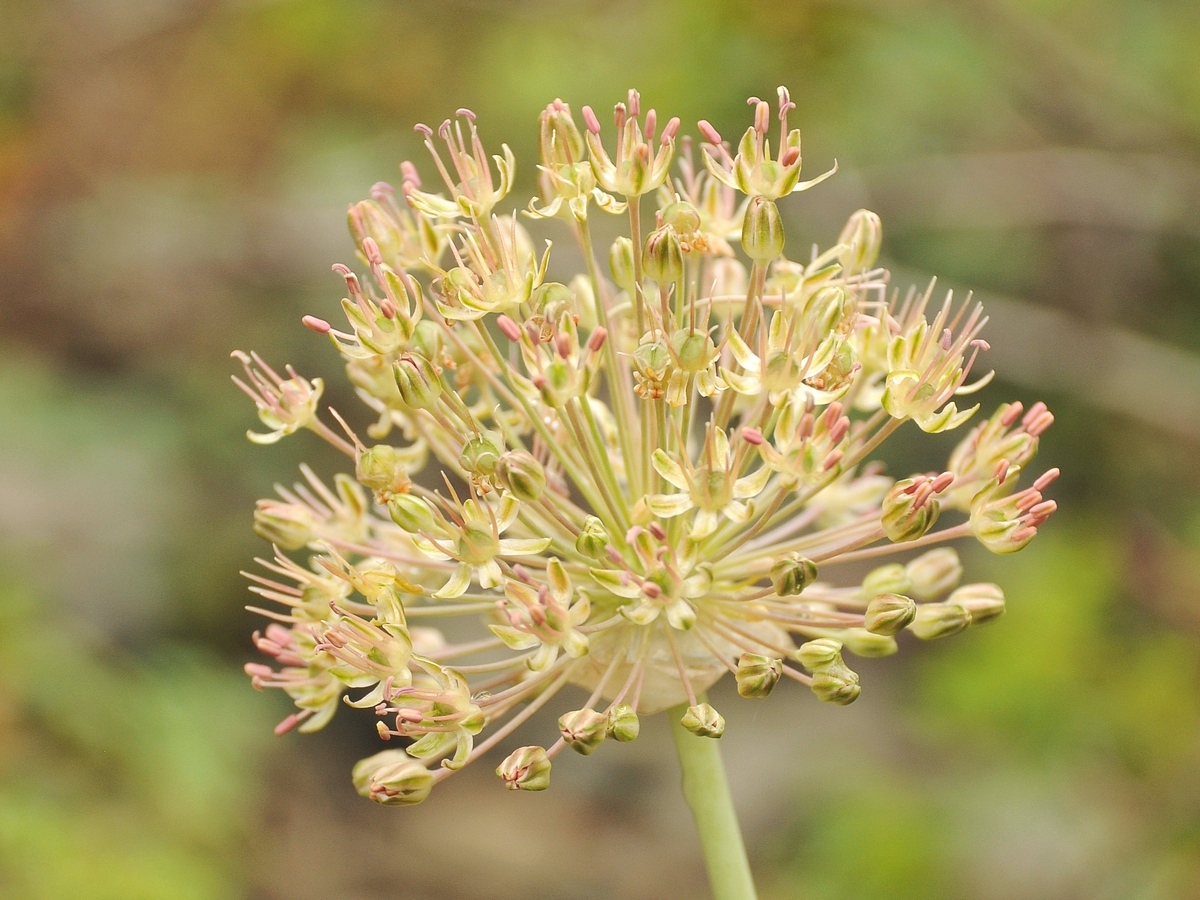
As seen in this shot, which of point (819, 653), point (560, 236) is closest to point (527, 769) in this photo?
point (819, 653)

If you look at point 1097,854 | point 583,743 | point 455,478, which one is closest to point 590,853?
point 455,478

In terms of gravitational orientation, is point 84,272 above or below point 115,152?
below

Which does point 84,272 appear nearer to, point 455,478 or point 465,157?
point 455,478

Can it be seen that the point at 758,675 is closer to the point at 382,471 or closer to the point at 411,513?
the point at 411,513

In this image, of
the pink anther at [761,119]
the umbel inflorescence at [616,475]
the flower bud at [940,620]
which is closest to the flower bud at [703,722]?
the umbel inflorescence at [616,475]

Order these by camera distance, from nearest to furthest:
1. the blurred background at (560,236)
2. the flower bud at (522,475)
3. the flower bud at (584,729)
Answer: the flower bud at (584,729) < the flower bud at (522,475) < the blurred background at (560,236)

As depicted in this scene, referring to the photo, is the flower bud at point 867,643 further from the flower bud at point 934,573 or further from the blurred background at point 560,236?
the blurred background at point 560,236
